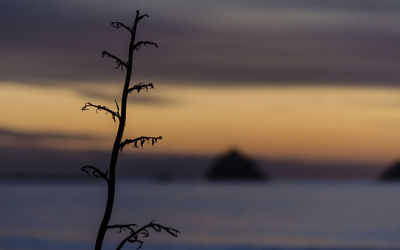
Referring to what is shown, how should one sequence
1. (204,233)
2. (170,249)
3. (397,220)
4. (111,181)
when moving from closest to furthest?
1. (111,181)
2. (170,249)
3. (204,233)
4. (397,220)

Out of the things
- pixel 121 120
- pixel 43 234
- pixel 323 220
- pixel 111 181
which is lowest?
pixel 111 181

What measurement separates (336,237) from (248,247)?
1698 centimetres

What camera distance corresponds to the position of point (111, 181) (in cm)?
738

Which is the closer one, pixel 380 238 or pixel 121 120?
pixel 121 120

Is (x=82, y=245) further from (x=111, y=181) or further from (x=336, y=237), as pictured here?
(x=111, y=181)

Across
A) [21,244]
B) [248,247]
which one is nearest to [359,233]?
[248,247]

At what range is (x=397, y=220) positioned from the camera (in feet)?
393

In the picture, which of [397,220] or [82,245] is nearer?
[82,245]

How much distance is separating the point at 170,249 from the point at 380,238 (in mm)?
27517

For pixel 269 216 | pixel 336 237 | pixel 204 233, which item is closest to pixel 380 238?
pixel 336 237

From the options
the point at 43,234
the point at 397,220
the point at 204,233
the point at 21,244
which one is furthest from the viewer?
the point at 397,220

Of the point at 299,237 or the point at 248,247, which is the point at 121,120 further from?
the point at 299,237

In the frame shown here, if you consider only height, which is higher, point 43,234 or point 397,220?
point 397,220

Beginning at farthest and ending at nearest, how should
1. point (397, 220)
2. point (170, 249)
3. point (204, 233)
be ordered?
point (397, 220)
point (204, 233)
point (170, 249)
